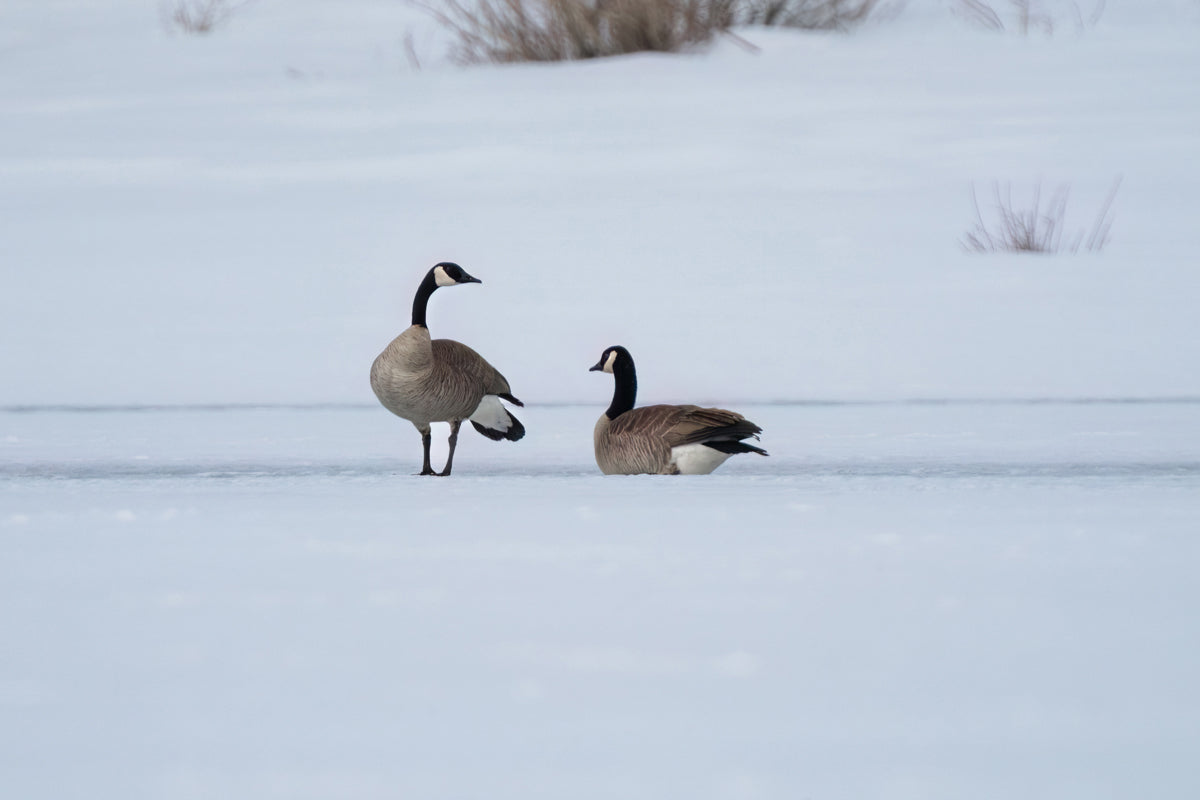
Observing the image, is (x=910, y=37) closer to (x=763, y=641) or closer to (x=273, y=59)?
(x=273, y=59)

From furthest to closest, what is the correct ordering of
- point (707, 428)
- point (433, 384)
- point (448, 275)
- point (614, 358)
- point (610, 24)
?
point (610, 24) < point (448, 275) < point (614, 358) < point (433, 384) < point (707, 428)

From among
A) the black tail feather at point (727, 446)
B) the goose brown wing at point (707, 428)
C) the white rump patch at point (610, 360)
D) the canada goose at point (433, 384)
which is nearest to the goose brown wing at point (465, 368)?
the canada goose at point (433, 384)

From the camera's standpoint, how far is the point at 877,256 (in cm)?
916

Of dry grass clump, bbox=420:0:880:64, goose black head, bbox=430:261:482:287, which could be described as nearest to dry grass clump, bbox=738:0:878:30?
dry grass clump, bbox=420:0:880:64

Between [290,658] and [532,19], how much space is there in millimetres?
10885

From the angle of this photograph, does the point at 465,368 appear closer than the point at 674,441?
No

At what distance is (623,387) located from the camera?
5895mm

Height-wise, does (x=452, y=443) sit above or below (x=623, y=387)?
below

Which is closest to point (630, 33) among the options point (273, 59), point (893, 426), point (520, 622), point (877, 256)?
point (273, 59)

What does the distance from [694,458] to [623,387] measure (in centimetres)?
68

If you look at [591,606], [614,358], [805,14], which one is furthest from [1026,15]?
[591,606]

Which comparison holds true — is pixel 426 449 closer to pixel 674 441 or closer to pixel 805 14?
pixel 674 441

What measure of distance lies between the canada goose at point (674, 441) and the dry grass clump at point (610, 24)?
25.5ft

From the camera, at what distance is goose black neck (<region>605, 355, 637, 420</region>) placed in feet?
19.1
